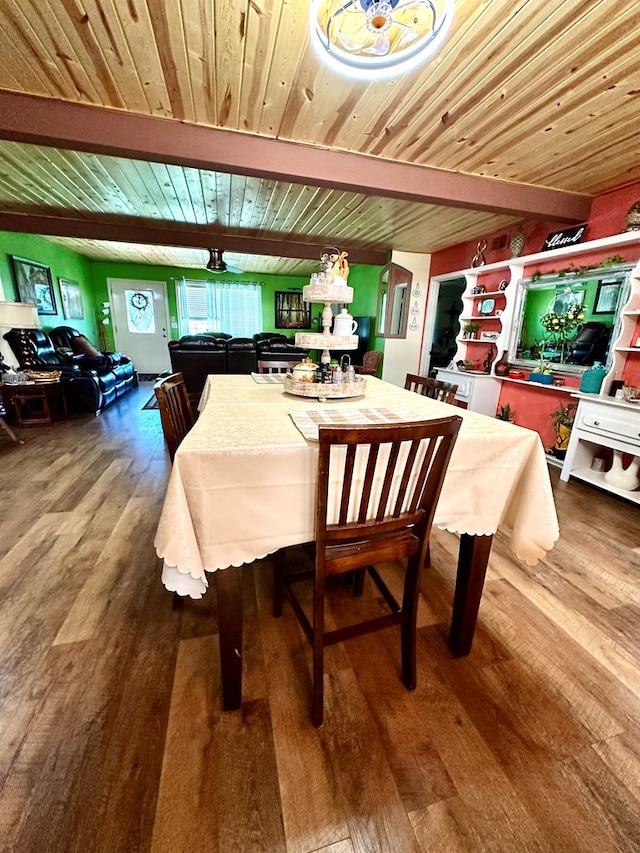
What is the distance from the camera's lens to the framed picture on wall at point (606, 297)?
2729mm

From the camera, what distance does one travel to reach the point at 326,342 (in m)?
1.51

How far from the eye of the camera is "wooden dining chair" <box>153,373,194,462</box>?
1264mm

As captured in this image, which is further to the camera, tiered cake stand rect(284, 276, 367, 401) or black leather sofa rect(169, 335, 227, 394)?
black leather sofa rect(169, 335, 227, 394)

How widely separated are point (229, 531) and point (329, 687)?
706mm

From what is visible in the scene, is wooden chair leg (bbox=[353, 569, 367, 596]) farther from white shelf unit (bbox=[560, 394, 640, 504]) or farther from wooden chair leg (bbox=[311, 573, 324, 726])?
white shelf unit (bbox=[560, 394, 640, 504])

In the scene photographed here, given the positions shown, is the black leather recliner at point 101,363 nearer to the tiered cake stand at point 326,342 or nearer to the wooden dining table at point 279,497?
the tiered cake stand at point 326,342

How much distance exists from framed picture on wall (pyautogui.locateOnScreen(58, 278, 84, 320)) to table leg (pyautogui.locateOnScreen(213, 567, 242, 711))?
22.6 ft

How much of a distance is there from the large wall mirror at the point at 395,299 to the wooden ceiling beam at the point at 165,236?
30 cm

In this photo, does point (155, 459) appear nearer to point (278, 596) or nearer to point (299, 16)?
point (278, 596)

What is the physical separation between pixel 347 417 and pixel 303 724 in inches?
39.1

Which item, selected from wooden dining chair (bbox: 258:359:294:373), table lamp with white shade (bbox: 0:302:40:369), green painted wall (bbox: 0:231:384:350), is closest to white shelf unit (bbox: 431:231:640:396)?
green painted wall (bbox: 0:231:384:350)

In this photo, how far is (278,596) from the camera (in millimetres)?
1425

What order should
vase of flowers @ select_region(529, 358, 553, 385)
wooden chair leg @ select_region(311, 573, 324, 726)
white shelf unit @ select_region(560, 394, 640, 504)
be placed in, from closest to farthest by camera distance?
wooden chair leg @ select_region(311, 573, 324, 726), white shelf unit @ select_region(560, 394, 640, 504), vase of flowers @ select_region(529, 358, 553, 385)

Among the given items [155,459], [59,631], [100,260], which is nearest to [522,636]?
[59,631]
